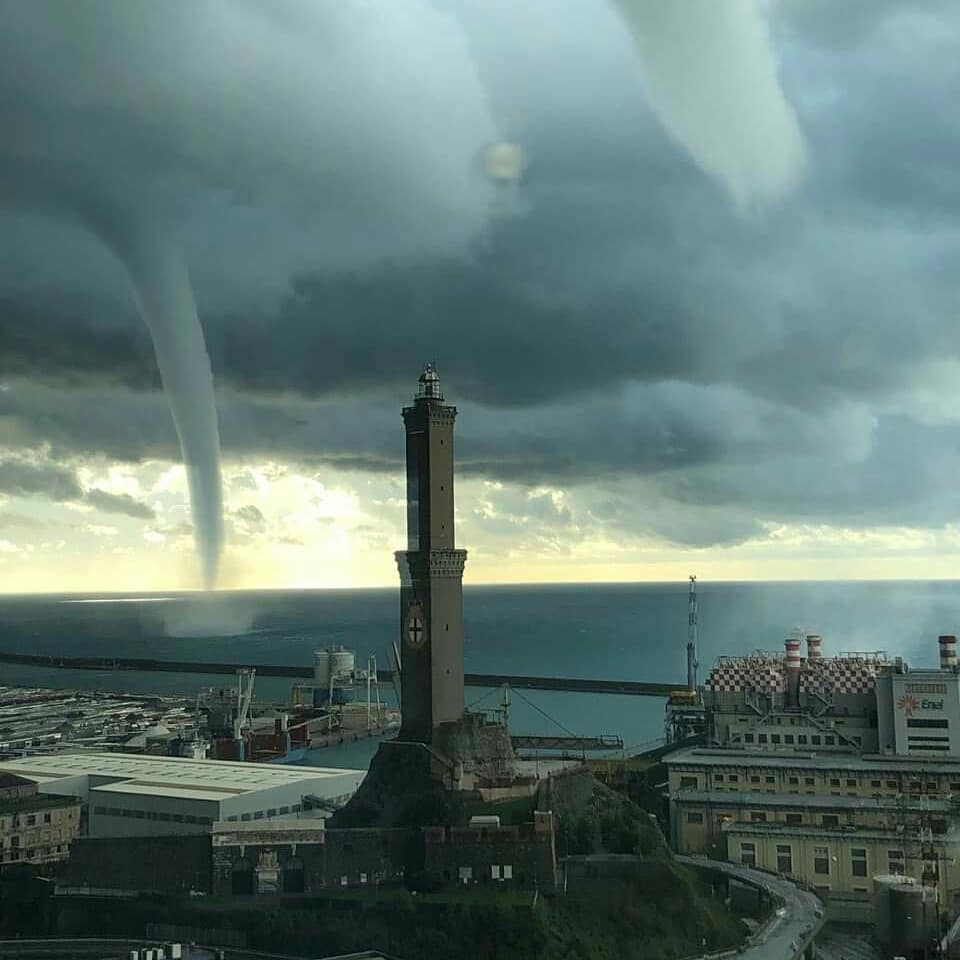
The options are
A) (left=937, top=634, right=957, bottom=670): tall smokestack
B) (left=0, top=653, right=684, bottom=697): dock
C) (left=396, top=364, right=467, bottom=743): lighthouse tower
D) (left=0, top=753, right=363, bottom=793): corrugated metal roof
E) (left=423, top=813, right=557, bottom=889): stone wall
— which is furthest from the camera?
(left=0, top=653, right=684, bottom=697): dock

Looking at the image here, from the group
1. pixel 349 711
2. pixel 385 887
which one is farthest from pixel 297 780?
pixel 349 711

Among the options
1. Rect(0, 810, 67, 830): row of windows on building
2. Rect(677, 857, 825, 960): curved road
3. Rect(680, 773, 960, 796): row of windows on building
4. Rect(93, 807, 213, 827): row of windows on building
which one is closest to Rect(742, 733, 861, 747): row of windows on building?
Rect(680, 773, 960, 796): row of windows on building

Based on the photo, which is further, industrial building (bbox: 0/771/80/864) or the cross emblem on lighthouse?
industrial building (bbox: 0/771/80/864)

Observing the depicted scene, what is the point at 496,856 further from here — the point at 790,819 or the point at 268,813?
the point at 790,819

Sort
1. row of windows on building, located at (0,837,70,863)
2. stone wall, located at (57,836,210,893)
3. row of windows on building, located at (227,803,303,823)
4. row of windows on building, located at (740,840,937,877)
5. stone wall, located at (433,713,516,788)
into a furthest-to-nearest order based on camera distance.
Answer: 1. row of windows on building, located at (227,803,303,823)
2. row of windows on building, located at (0,837,70,863)
3. row of windows on building, located at (740,840,937,877)
4. stone wall, located at (433,713,516,788)
5. stone wall, located at (57,836,210,893)

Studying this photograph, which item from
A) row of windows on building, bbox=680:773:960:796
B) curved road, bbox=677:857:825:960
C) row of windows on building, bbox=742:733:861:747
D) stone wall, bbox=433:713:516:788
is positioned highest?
stone wall, bbox=433:713:516:788

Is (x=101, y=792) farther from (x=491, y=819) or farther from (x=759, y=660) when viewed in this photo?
(x=759, y=660)

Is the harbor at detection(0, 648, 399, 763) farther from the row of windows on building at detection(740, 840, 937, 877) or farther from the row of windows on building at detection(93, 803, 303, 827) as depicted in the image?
the row of windows on building at detection(740, 840, 937, 877)

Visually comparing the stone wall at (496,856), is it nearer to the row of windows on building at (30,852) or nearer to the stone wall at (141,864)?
the stone wall at (141,864)
